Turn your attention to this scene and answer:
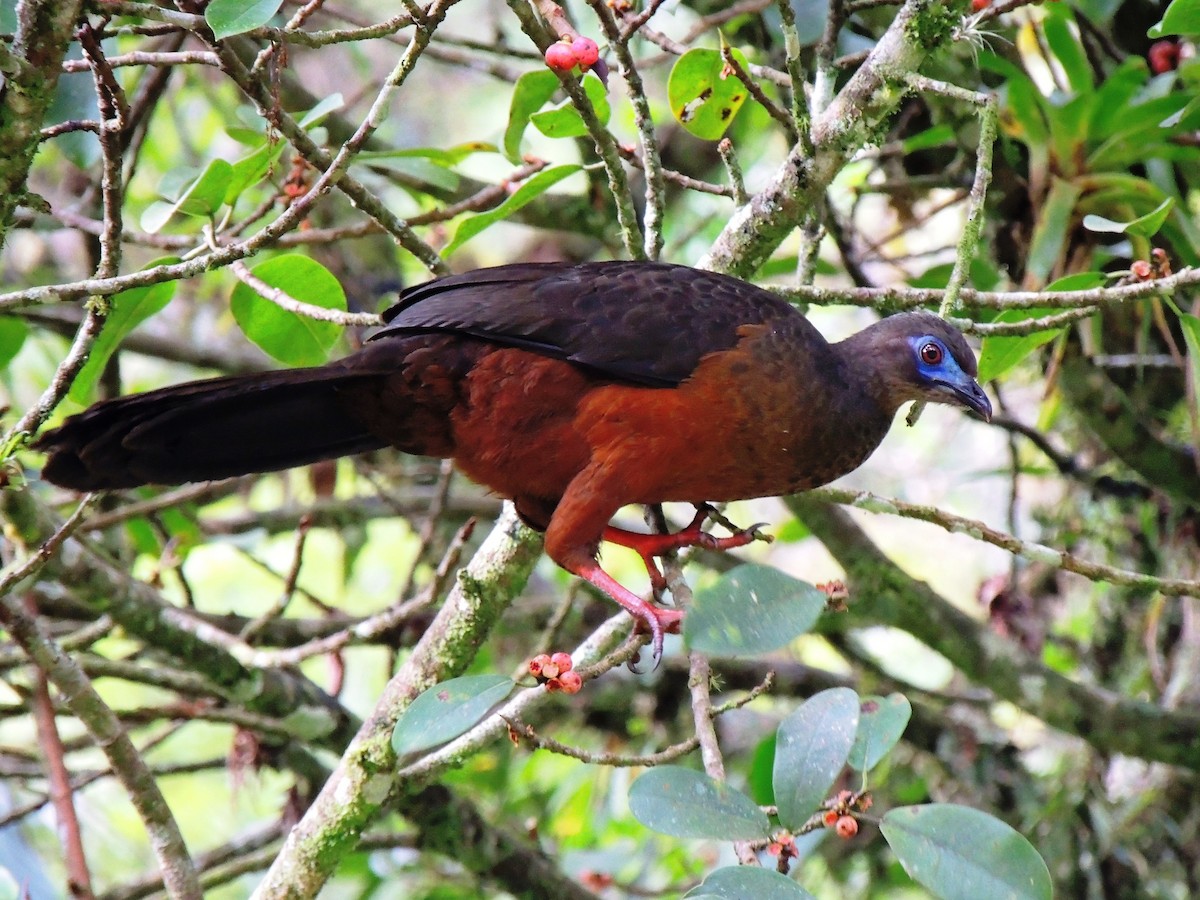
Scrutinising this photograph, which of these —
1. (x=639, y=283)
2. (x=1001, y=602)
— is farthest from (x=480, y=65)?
(x=1001, y=602)

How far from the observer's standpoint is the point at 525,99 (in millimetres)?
3340

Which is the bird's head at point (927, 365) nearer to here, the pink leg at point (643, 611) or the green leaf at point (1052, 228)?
the green leaf at point (1052, 228)

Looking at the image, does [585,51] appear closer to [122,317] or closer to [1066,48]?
[122,317]

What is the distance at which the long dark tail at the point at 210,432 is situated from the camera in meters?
3.11

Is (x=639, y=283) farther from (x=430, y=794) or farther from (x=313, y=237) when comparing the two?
(x=430, y=794)

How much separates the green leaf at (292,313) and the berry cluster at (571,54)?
3.03 ft

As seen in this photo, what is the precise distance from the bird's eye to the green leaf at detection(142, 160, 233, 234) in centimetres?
191

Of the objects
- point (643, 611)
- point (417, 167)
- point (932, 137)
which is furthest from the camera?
point (932, 137)

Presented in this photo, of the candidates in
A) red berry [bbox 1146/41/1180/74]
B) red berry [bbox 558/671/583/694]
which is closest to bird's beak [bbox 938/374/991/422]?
red berry [bbox 558/671/583/694]

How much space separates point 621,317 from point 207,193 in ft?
3.60

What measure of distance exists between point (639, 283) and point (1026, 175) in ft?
5.67

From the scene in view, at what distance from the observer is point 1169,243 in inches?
163

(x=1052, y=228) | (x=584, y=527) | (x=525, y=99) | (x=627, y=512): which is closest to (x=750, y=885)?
(x=584, y=527)

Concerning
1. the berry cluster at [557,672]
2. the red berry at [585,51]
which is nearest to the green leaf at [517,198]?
the red berry at [585,51]
